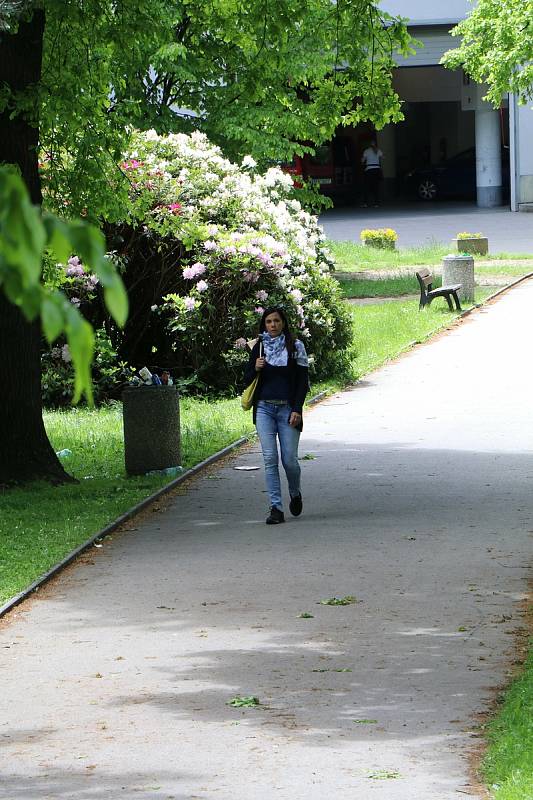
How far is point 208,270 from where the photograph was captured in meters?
19.1

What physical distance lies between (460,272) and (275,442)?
50.3ft

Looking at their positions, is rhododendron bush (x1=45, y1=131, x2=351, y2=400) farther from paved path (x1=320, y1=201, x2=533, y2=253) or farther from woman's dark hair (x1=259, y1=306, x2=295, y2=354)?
paved path (x1=320, y1=201, x2=533, y2=253)

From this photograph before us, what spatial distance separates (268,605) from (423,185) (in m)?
45.2

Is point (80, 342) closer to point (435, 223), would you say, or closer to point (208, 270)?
point (208, 270)

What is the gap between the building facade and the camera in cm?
4450

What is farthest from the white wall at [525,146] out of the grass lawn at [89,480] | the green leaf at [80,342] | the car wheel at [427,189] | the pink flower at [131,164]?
the green leaf at [80,342]

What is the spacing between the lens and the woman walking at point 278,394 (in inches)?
457

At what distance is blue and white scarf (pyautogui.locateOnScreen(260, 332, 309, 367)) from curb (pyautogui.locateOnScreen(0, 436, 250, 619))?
1.78m

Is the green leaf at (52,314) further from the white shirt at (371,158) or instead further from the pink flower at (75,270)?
the white shirt at (371,158)

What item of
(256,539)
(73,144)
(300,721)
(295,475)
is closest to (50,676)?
(300,721)

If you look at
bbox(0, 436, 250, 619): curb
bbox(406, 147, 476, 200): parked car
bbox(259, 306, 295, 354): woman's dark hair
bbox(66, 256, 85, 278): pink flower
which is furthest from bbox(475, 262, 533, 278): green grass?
bbox(406, 147, 476, 200): parked car

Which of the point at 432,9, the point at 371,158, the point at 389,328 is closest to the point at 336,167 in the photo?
the point at 371,158

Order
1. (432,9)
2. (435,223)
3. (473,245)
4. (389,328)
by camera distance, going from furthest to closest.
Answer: (432,9) < (435,223) < (473,245) < (389,328)

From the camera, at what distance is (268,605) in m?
9.08
